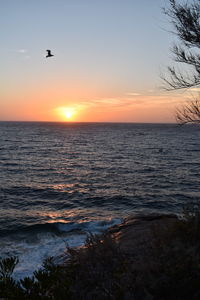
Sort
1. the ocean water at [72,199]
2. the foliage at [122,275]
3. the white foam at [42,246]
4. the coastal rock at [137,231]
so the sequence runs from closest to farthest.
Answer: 1. the foliage at [122,275]
2. the coastal rock at [137,231]
3. the white foam at [42,246]
4. the ocean water at [72,199]

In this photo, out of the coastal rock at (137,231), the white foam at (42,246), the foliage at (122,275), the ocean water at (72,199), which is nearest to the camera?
the foliage at (122,275)

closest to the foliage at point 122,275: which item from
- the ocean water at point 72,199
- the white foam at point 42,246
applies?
the ocean water at point 72,199

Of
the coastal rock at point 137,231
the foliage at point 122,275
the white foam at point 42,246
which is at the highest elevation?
the foliage at point 122,275

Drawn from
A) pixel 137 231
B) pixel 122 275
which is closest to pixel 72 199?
pixel 137 231

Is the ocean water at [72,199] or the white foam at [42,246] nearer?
the white foam at [42,246]

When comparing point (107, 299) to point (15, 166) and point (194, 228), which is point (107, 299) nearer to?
point (194, 228)

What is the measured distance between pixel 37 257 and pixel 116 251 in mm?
6145

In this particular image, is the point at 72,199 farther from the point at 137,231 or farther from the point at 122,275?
the point at 122,275

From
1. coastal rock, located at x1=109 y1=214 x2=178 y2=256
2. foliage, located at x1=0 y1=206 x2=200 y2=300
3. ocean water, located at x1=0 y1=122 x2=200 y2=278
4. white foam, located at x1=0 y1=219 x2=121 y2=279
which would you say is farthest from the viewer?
ocean water, located at x1=0 y1=122 x2=200 y2=278

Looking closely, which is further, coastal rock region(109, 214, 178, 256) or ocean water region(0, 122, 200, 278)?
ocean water region(0, 122, 200, 278)

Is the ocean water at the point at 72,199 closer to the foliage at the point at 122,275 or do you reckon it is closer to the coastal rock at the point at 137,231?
the coastal rock at the point at 137,231

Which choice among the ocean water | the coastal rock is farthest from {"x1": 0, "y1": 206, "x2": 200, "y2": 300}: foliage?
the ocean water

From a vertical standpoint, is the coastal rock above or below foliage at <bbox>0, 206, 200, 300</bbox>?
below

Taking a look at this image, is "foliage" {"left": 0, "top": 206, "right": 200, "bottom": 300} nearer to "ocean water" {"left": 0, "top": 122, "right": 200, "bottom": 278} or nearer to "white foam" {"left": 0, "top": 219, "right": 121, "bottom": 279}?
"ocean water" {"left": 0, "top": 122, "right": 200, "bottom": 278}
